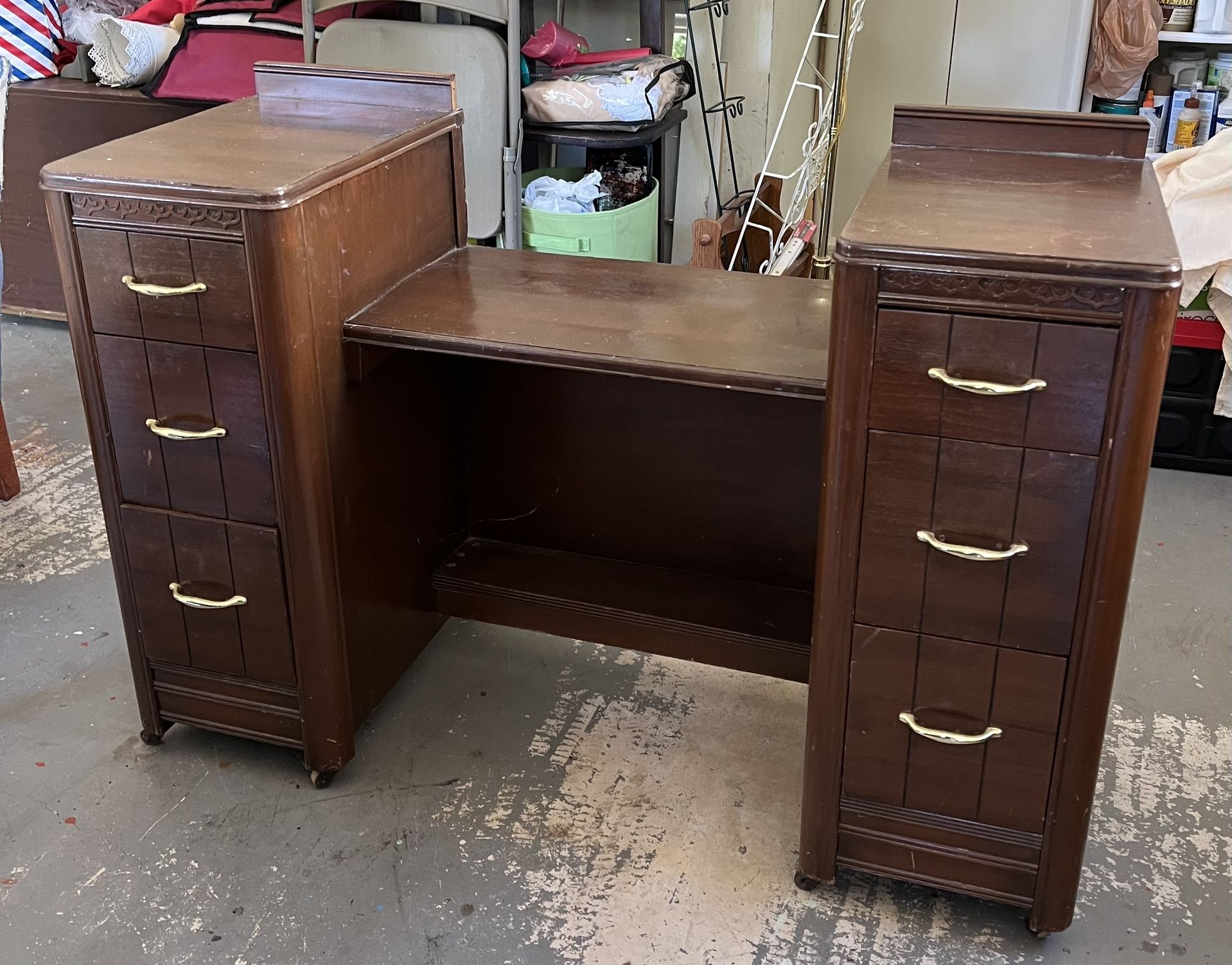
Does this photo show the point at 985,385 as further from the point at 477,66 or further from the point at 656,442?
the point at 477,66

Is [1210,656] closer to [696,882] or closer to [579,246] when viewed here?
[696,882]

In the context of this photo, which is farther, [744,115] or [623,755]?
[744,115]

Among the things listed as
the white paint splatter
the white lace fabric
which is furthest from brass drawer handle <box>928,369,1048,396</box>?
the white lace fabric

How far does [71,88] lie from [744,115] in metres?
1.91

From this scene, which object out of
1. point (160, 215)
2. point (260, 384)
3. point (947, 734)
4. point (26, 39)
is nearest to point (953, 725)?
point (947, 734)

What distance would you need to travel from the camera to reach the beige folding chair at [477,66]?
2781 mm

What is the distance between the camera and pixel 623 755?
6.82 feet

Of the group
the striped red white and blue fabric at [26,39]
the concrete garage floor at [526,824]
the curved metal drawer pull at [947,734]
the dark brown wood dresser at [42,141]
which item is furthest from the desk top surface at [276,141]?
the striped red white and blue fabric at [26,39]

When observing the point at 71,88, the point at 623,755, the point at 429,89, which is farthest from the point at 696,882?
the point at 71,88

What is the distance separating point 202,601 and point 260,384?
15.9 inches

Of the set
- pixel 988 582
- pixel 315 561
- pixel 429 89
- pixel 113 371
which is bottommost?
pixel 315 561

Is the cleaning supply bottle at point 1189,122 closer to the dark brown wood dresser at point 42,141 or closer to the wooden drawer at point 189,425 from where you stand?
the dark brown wood dresser at point 42,141

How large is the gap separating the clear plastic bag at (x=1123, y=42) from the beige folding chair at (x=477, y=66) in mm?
1882

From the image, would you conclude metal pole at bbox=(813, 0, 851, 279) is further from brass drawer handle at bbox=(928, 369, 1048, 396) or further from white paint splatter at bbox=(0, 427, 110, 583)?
white paint splatter at bbox=(0, 427, 110, 583)
